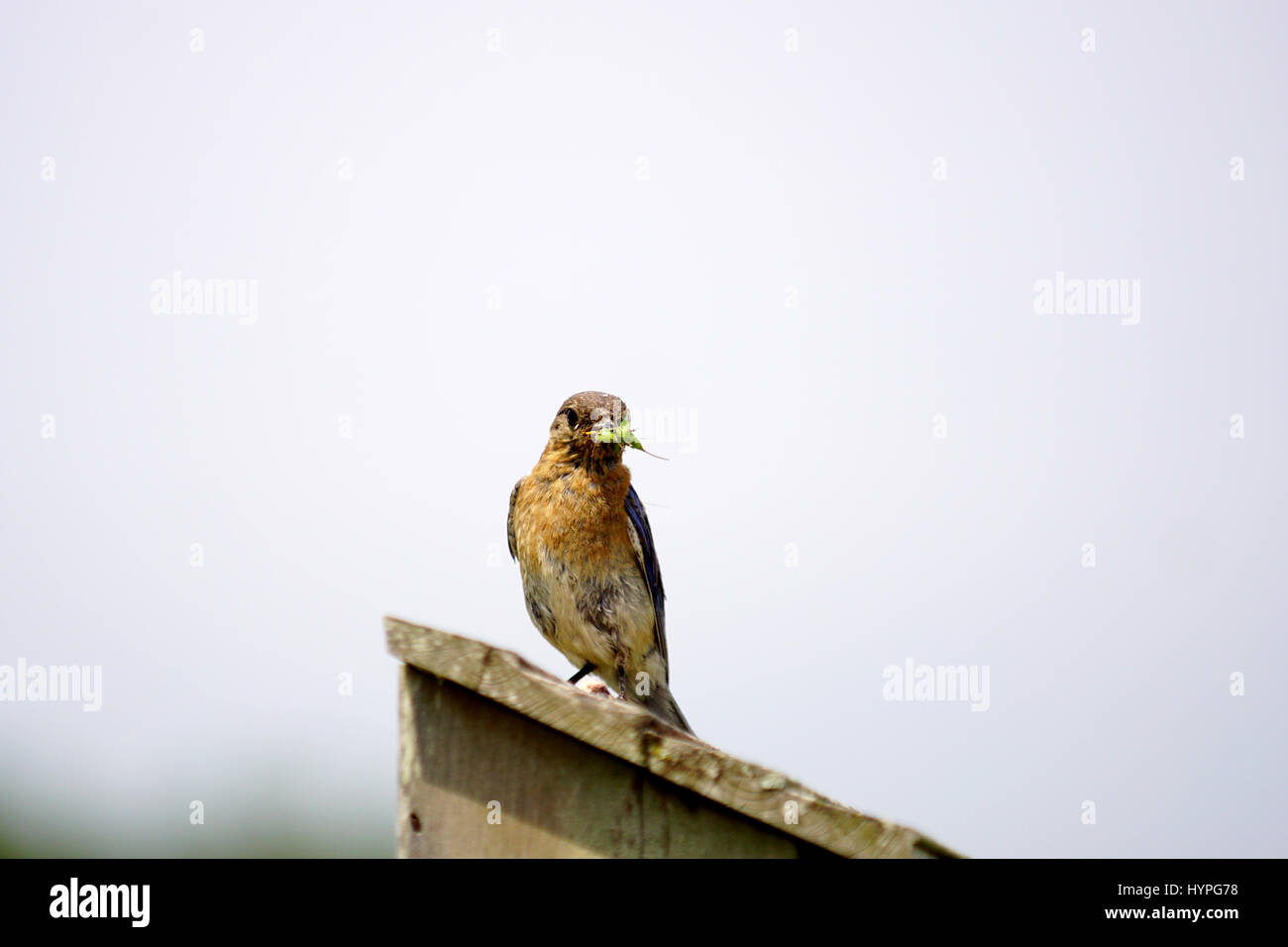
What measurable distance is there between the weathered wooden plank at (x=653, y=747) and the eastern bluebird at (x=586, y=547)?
2725mm

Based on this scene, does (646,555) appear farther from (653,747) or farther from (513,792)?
(653,747)

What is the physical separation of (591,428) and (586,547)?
2.04 feet

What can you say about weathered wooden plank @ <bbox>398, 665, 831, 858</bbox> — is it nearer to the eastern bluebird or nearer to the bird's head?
the bird's head

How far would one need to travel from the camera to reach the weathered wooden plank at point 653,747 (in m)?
3.86

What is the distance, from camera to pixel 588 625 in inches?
277

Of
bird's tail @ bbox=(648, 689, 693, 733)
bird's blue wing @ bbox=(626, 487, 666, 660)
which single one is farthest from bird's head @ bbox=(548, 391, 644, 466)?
bird's tail @ bbox=(648, 689, 693, 733)

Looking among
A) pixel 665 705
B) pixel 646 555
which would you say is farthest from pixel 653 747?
pixel 665 705

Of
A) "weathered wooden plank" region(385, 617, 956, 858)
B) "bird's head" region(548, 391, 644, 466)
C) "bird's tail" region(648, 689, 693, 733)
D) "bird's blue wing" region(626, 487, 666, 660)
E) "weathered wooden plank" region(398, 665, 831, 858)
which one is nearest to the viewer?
"weathered wooden plank" region(385, 617, 956, 858)

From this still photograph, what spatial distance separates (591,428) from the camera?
267 inches

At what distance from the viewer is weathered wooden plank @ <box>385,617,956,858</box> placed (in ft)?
12.6

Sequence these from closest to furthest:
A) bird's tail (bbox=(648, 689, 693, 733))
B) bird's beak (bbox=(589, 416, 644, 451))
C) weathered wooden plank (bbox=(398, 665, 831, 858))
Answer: weathered wooden plank (bbox=(398, 665, 831, 858)) → bird's beak (bbox=(589, 416, 644, 451)) → bird's tail (bbox=(648, 689, 693, 733))

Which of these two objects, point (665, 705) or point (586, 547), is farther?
point (665, 705)
